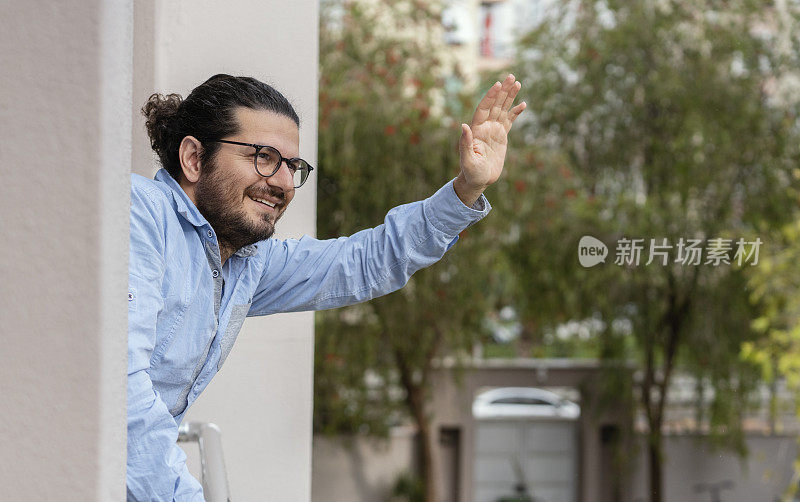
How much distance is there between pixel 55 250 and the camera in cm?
62

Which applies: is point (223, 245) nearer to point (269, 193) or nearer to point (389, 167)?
point (269, 193)

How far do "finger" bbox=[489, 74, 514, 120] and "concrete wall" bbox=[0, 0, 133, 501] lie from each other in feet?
1.44

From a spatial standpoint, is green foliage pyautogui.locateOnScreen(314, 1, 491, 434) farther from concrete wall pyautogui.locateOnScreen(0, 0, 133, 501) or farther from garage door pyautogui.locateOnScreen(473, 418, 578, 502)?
concrete wall pyautogui.locateOnScreen(0, 0, 133, 501)

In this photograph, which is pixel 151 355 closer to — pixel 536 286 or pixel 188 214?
pixel 188 214

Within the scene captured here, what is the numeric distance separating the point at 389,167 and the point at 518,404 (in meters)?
1.33

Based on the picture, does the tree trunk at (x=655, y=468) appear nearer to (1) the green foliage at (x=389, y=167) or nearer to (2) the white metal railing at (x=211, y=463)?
(1) the green foliage at (x=389, y=167)

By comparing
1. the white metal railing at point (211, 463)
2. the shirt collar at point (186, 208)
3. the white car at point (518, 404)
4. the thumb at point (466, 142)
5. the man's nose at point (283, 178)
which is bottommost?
the white car at point (518, 404)

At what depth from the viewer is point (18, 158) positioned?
0.63m

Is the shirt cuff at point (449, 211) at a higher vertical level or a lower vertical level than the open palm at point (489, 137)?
lower

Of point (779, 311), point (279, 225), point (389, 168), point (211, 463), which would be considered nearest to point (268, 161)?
point (211, 463)

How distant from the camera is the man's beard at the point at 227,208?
0.89 meters

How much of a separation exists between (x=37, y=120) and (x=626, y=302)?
8.95 feet

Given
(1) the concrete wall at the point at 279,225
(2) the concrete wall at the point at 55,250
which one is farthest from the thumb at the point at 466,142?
(1) the concrete wall at the point at 279,225

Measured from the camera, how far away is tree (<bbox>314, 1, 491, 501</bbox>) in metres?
3.47
